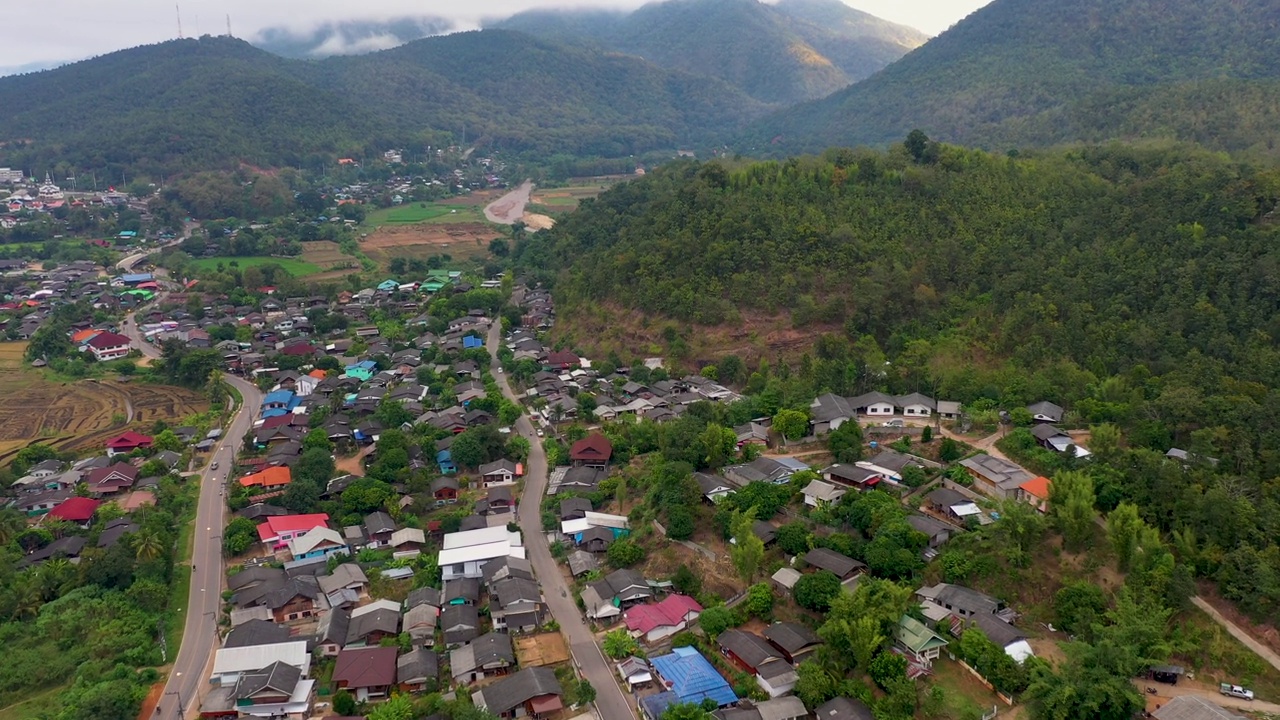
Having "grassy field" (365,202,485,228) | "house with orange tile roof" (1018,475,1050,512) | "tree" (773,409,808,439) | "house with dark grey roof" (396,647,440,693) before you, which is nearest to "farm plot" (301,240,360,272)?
"grassy field" (365,202,485,228)

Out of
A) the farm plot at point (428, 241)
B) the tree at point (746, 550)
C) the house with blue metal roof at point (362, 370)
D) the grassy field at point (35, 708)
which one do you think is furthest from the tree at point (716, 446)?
the farm plot at point (428, 241)

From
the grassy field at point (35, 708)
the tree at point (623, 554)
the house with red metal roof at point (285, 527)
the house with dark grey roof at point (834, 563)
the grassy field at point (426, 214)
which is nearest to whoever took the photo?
the grassy field at point (35, 708)

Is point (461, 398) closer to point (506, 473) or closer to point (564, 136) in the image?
point (506, 473)

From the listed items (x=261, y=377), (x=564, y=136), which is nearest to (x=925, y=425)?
(x=261, y=377)

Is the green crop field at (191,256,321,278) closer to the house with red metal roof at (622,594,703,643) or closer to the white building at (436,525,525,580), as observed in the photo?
the white building at (436,525,525,580)

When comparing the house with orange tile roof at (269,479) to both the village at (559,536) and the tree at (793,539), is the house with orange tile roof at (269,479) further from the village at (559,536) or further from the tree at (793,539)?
the tree at (793,539)

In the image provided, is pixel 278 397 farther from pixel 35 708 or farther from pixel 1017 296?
pixel 1017 296
